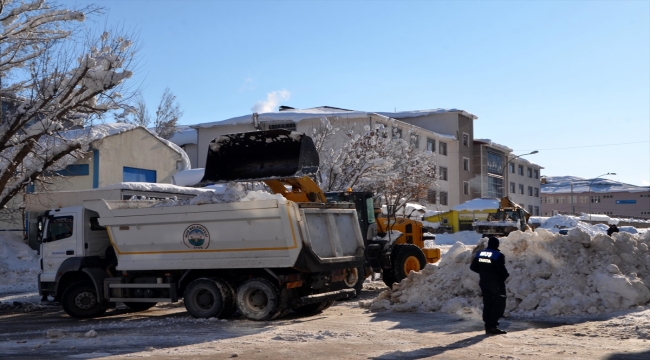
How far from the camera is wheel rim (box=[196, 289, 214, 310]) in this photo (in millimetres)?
12734

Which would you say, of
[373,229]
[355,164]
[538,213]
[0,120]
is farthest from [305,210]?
[538,213]

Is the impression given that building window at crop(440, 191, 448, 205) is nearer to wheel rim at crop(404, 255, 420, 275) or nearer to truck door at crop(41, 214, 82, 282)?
wheel rim at crop(404, 255, 420, 275)

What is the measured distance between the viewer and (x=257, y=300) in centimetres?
1245

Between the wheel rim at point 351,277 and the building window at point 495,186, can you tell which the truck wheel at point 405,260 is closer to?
the wheel rim at point 351,277

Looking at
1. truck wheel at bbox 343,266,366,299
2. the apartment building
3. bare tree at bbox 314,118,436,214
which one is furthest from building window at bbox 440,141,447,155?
the apartment building

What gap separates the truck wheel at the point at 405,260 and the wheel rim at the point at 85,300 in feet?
22.5

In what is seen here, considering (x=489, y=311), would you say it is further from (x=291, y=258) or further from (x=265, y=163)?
(x=265, y=163)

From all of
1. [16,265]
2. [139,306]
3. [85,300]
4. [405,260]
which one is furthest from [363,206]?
[16,265]

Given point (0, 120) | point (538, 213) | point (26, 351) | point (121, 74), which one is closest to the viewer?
point (26, 351)

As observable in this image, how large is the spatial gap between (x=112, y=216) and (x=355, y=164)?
1869 centimetres

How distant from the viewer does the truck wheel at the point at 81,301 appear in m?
14.1

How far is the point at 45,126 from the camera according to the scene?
51.4 feet

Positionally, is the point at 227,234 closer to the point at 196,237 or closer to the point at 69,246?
the point at 196,237

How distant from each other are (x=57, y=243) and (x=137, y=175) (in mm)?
19891
